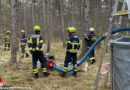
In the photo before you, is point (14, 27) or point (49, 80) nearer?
point (49, 80)

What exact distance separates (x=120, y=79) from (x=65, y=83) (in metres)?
2.36

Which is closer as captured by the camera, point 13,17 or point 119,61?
point 119,61

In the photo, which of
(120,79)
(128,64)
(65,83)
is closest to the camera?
(128,64)

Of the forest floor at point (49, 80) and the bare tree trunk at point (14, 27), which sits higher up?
the bare tree trunk at point (14, 27)

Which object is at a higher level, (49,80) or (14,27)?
(14,27)

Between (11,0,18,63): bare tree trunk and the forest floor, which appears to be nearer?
the forest floor

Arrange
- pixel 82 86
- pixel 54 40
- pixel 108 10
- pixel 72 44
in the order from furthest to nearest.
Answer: pixel 54 40 → pixel 108 10 → pixel 72 44 → pixel 82 86

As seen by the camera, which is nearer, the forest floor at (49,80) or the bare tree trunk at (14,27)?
the forest floor at (49,80)

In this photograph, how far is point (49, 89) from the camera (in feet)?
13.0

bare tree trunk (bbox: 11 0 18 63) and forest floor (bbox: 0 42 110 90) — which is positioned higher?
bare tree trunk (bbox: 11 0 18 63)

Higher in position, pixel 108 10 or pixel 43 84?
pixel 108 10

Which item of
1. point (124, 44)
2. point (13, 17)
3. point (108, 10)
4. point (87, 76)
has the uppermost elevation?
point (108, 10)

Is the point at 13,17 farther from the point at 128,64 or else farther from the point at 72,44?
the point at 128,64

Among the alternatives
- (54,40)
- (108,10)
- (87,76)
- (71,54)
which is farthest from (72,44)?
(54,40)
